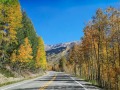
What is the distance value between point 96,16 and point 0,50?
1617 centimetres

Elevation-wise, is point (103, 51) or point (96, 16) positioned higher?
point (96, 16)

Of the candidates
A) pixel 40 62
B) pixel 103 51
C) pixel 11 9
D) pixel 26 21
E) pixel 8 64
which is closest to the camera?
pixel 11 9

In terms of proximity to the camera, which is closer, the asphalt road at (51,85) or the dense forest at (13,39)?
the asphalt road at (51,85)

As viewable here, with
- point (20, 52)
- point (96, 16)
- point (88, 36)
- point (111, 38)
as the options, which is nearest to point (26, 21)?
point (20, 52)

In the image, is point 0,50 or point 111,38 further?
point 0,50

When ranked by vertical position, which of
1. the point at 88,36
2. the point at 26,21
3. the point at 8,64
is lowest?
the point at 8,64

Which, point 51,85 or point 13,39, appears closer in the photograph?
point 51,85

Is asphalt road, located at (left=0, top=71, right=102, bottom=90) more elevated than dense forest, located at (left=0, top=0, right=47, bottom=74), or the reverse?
dense forest, located at (left=0, top=0, right=47, bottom=74)

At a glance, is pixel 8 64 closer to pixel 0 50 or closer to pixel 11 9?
pixel 0 50

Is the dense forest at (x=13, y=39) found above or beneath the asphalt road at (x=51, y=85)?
above

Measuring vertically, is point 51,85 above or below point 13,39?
below

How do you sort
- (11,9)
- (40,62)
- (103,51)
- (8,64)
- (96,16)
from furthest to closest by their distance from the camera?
(40,62) < (8,64) < (103,51) < (11,9) < (96,16)

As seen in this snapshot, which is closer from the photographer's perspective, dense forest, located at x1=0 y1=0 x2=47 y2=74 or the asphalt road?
the asphalt road

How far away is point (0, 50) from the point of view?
51.1 m
